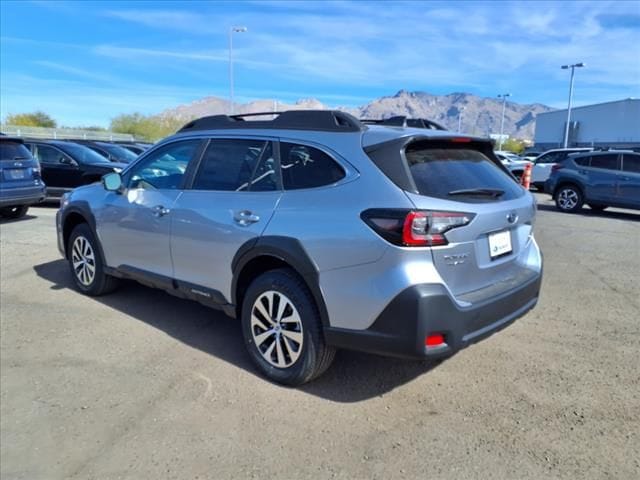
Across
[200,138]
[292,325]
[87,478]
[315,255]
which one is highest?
[200,138]

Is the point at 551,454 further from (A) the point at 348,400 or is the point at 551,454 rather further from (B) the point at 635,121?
(B) the point at 635,121

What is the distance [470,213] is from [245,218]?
1.55m

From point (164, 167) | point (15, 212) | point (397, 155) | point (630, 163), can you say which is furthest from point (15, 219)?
point (630, 163)

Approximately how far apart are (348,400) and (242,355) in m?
1.07

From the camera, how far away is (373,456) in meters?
2.69

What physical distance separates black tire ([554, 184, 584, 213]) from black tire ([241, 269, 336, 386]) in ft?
39.1

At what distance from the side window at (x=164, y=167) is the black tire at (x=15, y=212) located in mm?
7203

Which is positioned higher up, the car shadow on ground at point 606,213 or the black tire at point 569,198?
the black tire at point 569,198

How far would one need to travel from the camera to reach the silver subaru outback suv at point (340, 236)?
2820 millimetres

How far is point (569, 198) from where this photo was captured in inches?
518

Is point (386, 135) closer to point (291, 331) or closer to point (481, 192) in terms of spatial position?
point (481, 192)

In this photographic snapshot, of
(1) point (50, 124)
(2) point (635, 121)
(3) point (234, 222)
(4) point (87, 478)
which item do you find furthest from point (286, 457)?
(1) point (50, 124)

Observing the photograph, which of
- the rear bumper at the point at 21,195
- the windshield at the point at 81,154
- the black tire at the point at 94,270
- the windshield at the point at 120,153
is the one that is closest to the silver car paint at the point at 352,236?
the black tire at the point at 94,270

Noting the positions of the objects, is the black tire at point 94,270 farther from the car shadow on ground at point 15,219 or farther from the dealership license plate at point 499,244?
the car shadow on ground at point 15,219
